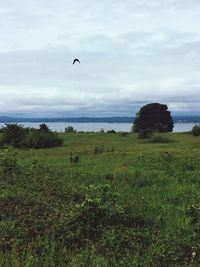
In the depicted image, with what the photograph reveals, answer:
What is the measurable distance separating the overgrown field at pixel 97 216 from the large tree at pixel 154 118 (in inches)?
1063

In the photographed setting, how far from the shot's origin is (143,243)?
9289 millimetres

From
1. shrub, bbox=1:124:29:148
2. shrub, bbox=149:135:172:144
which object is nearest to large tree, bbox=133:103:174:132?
shrub, bbox=149:135:172:144

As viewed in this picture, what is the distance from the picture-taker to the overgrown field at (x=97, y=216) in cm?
856

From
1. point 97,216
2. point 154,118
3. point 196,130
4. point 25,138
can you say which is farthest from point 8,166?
point 154,118

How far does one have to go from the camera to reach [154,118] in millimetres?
45062

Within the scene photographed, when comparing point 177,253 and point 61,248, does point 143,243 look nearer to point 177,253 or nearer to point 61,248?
point 177,253

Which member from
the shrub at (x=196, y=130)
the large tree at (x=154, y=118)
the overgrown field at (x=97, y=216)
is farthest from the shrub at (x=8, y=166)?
the large tree at (x=154, y=118)

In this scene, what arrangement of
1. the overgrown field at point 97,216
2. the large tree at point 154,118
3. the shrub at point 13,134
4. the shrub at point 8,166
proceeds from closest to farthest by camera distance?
the overgrown field at point 97,216
the shrub at point 8,166
the shrub at point 13,134
the large tree at point 154,118

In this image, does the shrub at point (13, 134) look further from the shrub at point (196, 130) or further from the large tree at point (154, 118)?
the large tree at point (154, 118)

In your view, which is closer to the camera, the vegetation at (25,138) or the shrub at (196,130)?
the vegetation at (25,138)

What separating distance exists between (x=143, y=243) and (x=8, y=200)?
3.97 m

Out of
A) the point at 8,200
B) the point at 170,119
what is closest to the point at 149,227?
the point at 8,200

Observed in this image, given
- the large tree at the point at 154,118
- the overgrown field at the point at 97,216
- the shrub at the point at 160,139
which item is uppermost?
the large tree at the point at 154,118

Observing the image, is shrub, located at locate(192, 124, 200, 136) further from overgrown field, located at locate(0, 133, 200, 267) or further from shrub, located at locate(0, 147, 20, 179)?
shrub, located at locate(0, 147, 20, 179)
